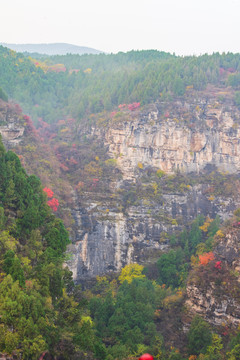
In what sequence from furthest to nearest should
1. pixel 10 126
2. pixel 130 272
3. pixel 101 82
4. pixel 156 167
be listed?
1. pixel 101 82
2. pixel 156 167
3. pixel 10 126
4. pixel 130 272

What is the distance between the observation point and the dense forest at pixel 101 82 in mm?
55750

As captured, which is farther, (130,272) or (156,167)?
(156,167)

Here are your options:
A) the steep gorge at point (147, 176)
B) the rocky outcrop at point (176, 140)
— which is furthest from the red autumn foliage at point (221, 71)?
the rocky outcrop at point (176, 140)

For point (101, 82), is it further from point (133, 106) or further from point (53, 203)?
point (53, 203)

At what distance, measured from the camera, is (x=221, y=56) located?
6303cm

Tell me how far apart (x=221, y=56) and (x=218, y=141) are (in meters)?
18.1

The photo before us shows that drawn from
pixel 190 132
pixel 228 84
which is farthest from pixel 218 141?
pixel 228 84

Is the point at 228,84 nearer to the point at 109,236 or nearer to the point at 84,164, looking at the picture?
the point at 84,164

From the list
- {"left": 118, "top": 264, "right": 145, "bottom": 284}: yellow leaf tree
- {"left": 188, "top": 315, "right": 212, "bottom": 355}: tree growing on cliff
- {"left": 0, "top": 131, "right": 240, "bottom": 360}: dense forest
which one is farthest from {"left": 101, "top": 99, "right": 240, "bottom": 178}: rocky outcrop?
{"left": 188, "top": 315, "right": 212, "bottom": 355}: tree growing on cliff

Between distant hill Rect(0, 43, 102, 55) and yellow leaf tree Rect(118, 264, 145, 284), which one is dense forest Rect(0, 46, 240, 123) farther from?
distant hill Rect(0, 43, 102, 55)

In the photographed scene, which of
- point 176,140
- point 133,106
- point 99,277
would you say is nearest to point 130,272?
point 99,277

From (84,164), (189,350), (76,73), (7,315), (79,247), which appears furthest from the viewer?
(76,73)

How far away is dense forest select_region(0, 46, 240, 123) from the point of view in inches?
2195

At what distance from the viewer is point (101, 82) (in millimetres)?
66562
